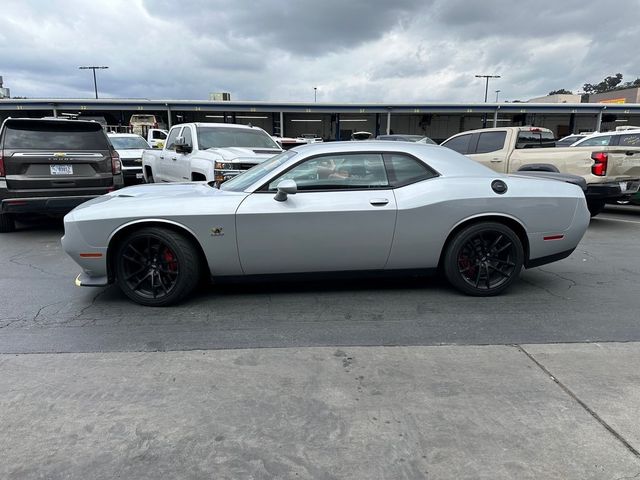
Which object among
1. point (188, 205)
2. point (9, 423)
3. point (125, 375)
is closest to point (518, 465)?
point (125, 375)

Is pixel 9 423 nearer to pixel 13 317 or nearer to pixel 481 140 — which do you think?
pixel 13 317

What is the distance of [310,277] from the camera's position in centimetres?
447

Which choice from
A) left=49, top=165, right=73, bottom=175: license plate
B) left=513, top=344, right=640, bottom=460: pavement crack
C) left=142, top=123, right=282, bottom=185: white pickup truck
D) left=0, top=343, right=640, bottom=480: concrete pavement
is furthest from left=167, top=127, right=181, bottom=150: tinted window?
left=513, top=344, right=640, bottom=460: pavement crack

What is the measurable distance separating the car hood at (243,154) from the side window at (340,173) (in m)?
3.50

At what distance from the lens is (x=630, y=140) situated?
368 inches

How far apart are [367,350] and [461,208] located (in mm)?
1773

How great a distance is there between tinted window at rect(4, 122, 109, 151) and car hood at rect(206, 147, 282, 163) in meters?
1.95

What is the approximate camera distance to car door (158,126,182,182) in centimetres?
975

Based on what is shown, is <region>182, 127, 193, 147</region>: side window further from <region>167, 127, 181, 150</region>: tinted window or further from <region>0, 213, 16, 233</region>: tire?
<region>0, 213, 16, 233</region>: tire

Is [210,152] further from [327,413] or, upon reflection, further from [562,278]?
[327,413]

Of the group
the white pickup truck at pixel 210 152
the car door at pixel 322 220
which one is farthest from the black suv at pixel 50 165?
the car door at pixel 322 220

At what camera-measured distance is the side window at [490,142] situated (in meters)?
9.60

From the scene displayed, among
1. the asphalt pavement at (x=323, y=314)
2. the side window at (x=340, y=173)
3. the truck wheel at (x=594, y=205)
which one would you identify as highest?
the side window at (x=340, y=173)

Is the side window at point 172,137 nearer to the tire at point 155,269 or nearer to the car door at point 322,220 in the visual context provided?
the tire at point 155,269
